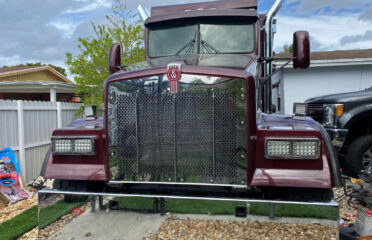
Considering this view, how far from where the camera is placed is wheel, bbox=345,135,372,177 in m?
6.02

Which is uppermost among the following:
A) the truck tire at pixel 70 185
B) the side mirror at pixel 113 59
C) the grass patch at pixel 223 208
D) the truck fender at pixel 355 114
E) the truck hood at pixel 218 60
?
the side mirror at pixel 113 59

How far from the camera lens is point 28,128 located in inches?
274

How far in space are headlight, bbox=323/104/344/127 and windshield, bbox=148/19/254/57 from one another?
291cm

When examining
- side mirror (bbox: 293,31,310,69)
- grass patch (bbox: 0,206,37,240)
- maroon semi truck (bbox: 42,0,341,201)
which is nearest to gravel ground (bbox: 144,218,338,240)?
maroon semi truck (bbox: 42,0,341,201)

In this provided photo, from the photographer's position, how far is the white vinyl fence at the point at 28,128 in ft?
20.8

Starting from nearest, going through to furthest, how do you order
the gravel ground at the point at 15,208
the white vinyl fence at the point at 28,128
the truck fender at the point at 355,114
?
the gravel ground at the point at 15,208, the truck fender at the point at 355,114, the white vinyl fence at the point at 28,128

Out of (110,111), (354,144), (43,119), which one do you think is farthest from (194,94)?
(43,119)

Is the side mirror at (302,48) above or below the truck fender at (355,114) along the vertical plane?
above

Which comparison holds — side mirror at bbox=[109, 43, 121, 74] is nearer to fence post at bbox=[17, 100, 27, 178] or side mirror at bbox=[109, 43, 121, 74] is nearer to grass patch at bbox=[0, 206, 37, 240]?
grass patch at bbox=[0, 206, 37, 240]

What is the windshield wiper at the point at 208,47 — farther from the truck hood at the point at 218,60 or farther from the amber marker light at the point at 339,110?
the amber marker light at the point at 339,110

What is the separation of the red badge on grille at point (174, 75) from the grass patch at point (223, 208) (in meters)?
0.96

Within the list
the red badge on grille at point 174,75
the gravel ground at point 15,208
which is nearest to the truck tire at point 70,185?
the red badge on grille at point 174,75

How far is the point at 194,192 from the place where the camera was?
3.00 meters

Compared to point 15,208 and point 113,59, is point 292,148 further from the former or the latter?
point 15,208
